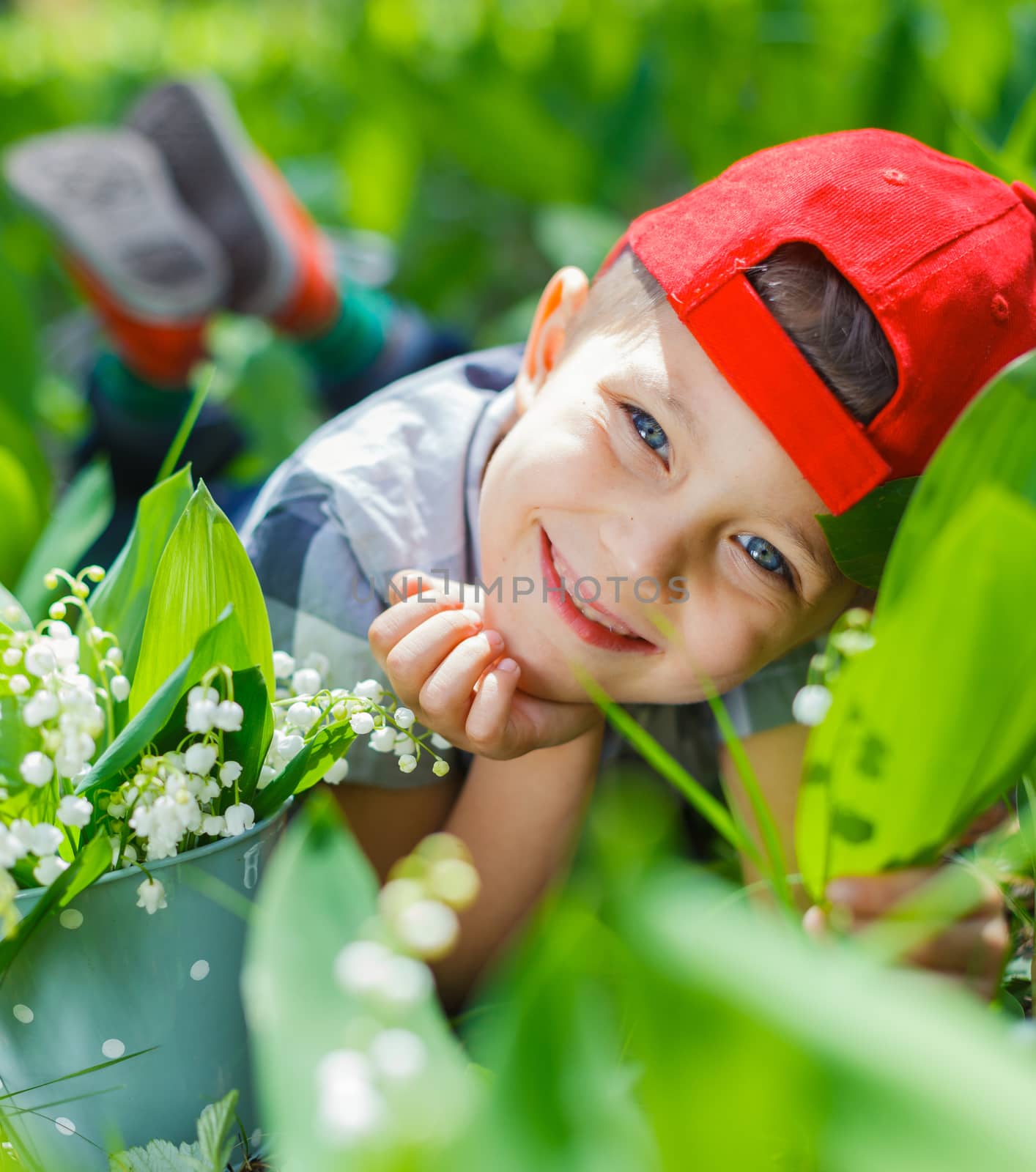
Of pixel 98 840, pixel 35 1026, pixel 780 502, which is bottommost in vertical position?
pixel 35 1026

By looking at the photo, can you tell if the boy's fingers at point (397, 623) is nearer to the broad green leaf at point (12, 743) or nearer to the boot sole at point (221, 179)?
the broad green leaf at point (12, 743)

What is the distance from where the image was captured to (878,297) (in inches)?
23.0

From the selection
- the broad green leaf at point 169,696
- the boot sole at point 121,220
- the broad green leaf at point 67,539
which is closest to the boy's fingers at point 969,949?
the broad green leaf at point 169,696

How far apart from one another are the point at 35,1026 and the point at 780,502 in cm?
48

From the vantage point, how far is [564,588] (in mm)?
697

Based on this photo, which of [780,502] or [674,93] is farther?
[674,93]

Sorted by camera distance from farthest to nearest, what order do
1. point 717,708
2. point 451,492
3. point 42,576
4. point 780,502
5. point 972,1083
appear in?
1. point 451,492
2. point 42,576
3. point 780,502
4. point 717,708
5. point 972,1083

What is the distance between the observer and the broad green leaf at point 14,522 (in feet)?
2.87

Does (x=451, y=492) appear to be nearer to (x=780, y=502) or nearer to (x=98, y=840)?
(x=780, y=502)

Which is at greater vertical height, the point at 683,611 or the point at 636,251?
the point at 636,251

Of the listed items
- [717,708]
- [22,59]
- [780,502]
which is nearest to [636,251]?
[780,502]

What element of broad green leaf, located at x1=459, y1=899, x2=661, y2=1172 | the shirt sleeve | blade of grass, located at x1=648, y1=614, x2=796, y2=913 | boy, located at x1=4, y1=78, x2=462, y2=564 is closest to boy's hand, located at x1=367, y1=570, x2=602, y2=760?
the shirt sleeve

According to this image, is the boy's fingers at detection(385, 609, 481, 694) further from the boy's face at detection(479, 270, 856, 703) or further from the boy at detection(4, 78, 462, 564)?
the boy at detection(4, 78, 462, 564)

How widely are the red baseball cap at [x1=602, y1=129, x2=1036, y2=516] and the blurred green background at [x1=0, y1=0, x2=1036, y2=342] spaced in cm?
95
